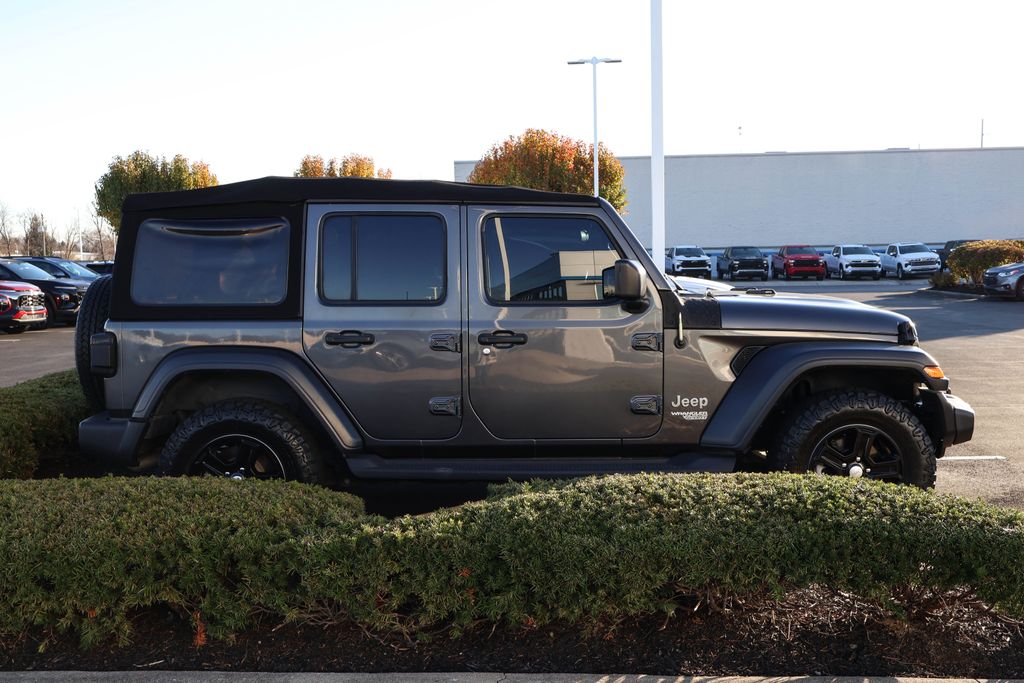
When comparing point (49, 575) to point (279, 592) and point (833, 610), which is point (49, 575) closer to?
point (279, 592)

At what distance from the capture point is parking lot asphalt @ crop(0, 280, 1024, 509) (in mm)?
6688

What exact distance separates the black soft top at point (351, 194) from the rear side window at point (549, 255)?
0.42 ft

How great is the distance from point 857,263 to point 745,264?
4.47 meters

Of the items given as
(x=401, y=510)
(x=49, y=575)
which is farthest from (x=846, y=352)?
(x=49, y=575)

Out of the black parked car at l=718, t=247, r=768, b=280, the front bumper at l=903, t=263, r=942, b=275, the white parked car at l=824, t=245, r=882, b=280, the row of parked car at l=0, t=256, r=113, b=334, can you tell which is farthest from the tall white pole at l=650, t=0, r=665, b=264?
the front bumper at l=903, t=263, r=942, b=275

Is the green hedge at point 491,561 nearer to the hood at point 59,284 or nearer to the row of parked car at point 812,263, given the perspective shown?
the hood at point 59,284

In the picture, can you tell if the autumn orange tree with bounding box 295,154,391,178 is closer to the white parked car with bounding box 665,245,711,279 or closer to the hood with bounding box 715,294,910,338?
the white parked car with bounding box 665,245,711,279

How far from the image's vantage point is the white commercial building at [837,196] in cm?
5194

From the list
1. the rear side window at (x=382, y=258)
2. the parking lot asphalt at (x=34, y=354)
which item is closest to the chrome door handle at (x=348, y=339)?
the rear side window at (x=382, y=258)

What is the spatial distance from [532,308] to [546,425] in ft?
2.13

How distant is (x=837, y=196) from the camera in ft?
171

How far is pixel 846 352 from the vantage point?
5.19m

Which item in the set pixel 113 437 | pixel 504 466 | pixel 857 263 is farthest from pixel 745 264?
pixel 113 437

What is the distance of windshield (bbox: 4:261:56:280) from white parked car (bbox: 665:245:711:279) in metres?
24.5
